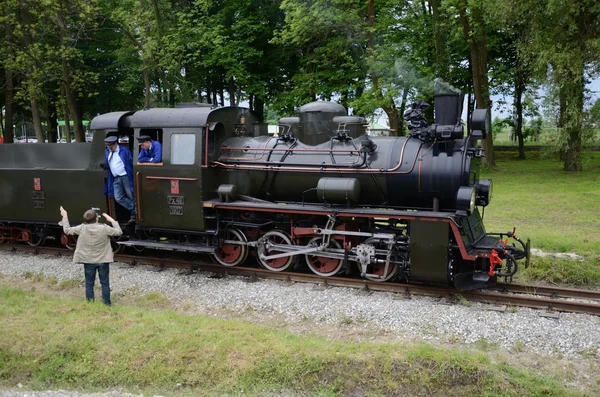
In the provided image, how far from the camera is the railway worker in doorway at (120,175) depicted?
1032cm

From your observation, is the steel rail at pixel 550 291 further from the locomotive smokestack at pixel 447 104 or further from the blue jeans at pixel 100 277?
the blue jeans at pixel 100 277

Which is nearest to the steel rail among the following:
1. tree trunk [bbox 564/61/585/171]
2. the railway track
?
the railway track

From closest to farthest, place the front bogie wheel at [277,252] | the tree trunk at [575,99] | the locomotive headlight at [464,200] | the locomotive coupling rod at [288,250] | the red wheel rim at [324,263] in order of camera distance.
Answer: the locomotive headlight at [464,200] → the locomotive coupling rod at [288,250] → the red wheel rim at [324,263] → the front bogie wheel at [277,252] → the tree trunk at [575,99]

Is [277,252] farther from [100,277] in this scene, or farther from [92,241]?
[92,241]

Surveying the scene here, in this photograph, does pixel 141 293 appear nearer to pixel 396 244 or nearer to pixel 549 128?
pixel 396 244

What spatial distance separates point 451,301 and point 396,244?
126 centimetres

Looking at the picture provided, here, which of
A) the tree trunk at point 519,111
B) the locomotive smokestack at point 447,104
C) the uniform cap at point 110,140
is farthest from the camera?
the tree trunk at point 519,111

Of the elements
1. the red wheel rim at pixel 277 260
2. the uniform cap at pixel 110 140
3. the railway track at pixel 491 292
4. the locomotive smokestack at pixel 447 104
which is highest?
the locomotive smokestack at pixel 447 104

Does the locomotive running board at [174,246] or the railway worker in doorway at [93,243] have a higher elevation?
the railway worker in doorway at [93,243]

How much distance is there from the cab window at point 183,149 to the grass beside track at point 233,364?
154 inches

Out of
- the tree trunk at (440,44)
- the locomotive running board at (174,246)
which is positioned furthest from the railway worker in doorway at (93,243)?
the tree trunk at (440,44)

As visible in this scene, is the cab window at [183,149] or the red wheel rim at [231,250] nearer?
the cab window at [183,149]

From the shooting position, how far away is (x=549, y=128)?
20.9m

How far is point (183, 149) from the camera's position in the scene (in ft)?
32.2
